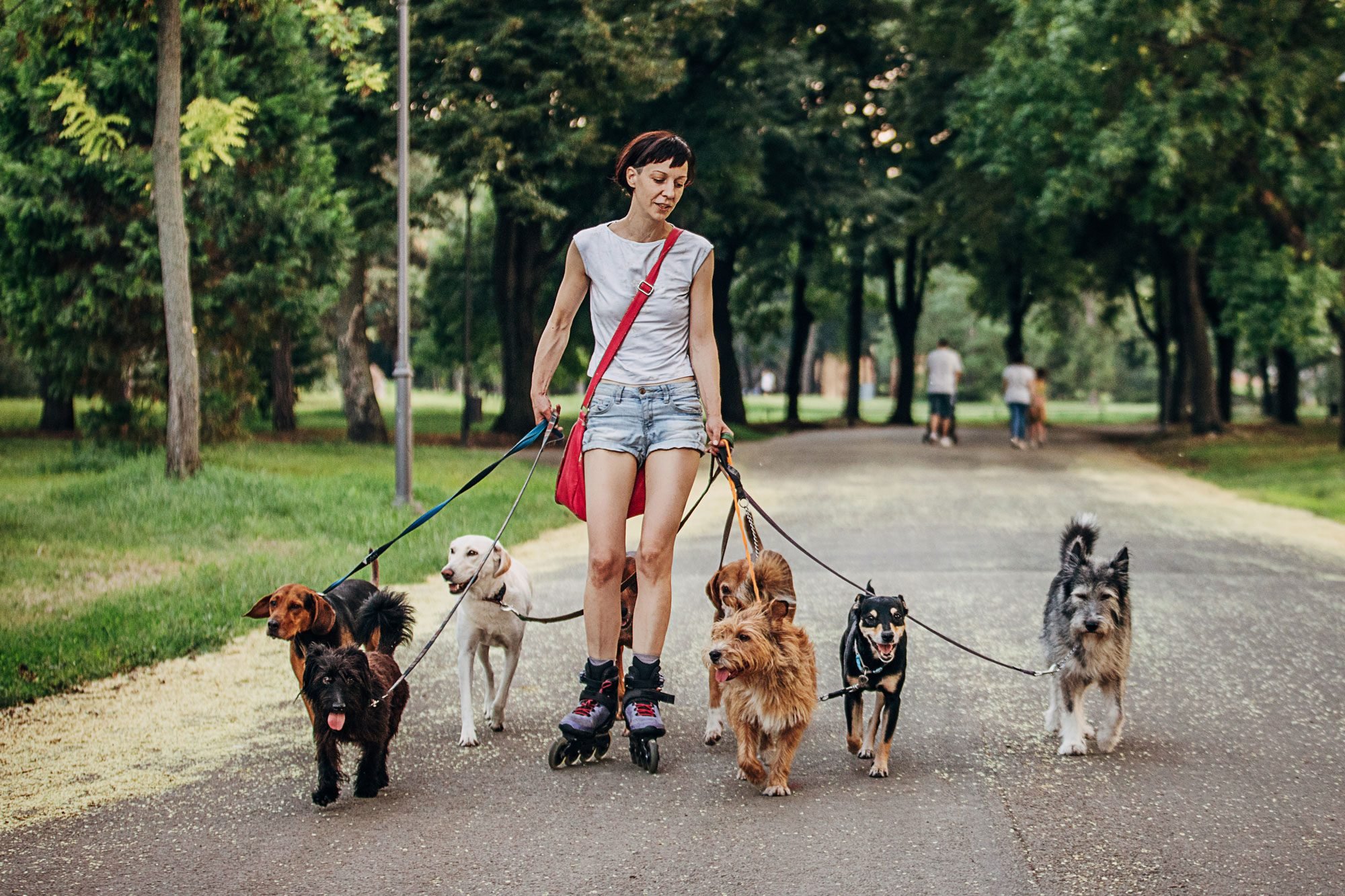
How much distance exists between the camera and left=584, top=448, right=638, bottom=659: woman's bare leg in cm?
566

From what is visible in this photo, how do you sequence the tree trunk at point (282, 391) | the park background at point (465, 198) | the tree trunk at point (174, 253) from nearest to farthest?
the park background at point (465, 198) → the tree trunk at point (174, 253) → the tree trunk at point (282, 391)

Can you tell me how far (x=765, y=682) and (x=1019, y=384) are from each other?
2372 centimetres

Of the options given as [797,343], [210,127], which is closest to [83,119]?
[210,127]

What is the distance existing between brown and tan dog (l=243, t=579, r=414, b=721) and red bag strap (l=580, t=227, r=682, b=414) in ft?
4.03

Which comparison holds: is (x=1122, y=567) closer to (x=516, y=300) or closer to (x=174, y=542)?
(x=174, y=542)

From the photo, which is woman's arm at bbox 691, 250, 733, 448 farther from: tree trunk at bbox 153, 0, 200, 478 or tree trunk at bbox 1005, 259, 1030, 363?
tree trunk at bbox 1005, 259, 1030, 363

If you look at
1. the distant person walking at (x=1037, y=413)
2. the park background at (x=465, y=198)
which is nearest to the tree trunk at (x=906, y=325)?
the park background at (x=465, y=198)

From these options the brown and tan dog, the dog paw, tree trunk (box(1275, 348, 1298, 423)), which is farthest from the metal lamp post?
tree trunk (box(1275, 348, 1298, 423))

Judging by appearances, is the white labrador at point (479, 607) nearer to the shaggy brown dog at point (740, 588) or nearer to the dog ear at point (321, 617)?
A: the dog ear at point (321, 617)

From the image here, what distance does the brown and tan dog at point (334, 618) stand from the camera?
5.59 meters

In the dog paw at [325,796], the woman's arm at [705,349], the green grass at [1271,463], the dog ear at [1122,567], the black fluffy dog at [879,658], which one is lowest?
the green grass at [1271,463]

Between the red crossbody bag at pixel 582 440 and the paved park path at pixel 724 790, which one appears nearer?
the paved park path at pixel 724 790

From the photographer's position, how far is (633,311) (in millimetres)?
5645

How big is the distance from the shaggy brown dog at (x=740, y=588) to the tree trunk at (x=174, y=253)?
1073cm
